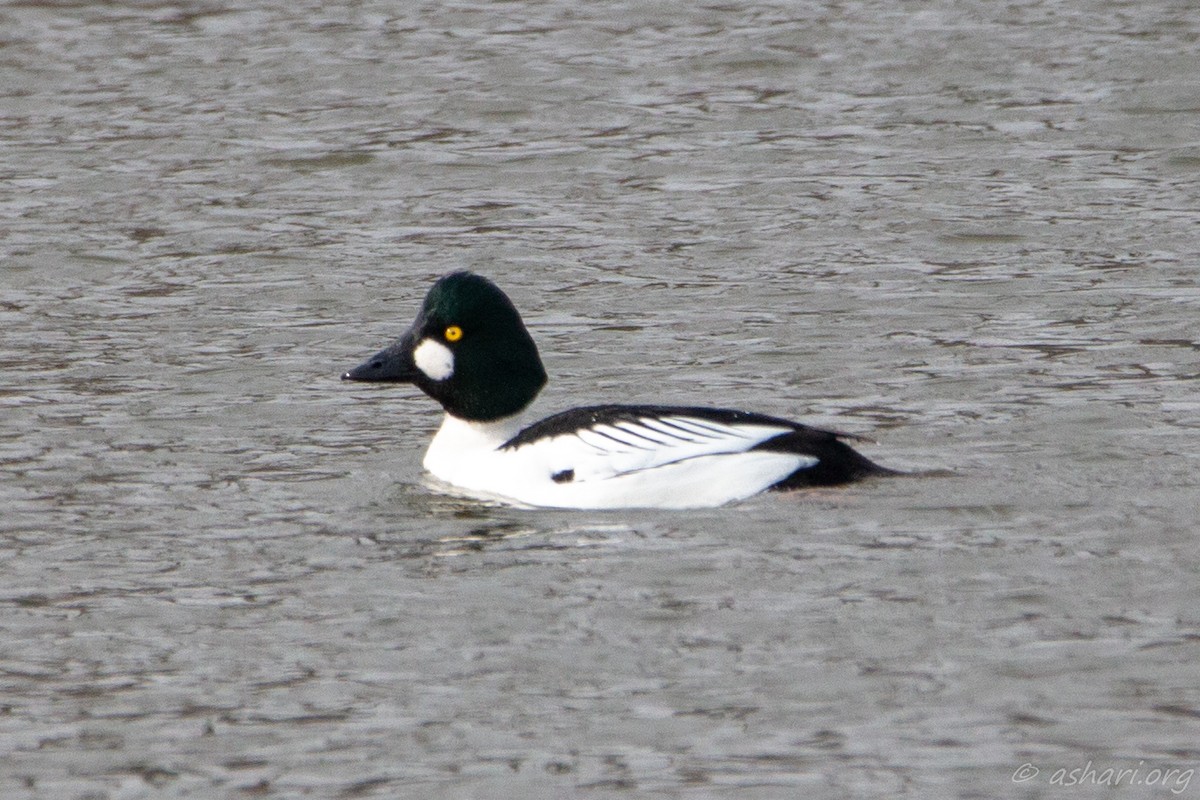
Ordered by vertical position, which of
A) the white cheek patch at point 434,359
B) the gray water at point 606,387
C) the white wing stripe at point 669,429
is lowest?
the gray water at point 606,387

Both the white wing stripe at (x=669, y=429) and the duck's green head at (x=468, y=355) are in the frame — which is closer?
the white wing stripe at (x=669, y=429)

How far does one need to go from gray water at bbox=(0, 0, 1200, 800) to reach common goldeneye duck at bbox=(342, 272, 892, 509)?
15cm

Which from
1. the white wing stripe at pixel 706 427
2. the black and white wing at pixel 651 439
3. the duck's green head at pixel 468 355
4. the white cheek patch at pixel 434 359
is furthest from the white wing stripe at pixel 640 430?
the white cheek patch at pixel 434 359

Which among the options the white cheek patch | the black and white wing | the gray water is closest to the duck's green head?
the white cheek patch

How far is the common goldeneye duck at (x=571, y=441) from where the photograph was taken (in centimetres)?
884

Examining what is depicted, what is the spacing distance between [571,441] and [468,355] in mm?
816

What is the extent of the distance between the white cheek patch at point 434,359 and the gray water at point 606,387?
1.64 ft

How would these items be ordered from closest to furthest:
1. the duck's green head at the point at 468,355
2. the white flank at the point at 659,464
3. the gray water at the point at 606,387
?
the gray water at the point at 606,387 < the white flank at the point at 659,464 < the duck's green head at the point at 468,355

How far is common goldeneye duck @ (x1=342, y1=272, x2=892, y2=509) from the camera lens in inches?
348

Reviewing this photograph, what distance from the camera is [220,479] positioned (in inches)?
376

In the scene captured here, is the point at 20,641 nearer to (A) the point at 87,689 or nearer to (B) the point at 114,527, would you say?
(A) the point at 87,689

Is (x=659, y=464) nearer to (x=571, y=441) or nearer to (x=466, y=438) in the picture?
(x=571, y=441)

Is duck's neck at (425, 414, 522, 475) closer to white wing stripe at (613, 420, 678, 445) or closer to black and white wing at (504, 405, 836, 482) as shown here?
black and white wing at (504, 405, 836, 482)

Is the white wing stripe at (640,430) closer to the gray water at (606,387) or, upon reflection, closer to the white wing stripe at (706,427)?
the white wing stripe at (706,427)
